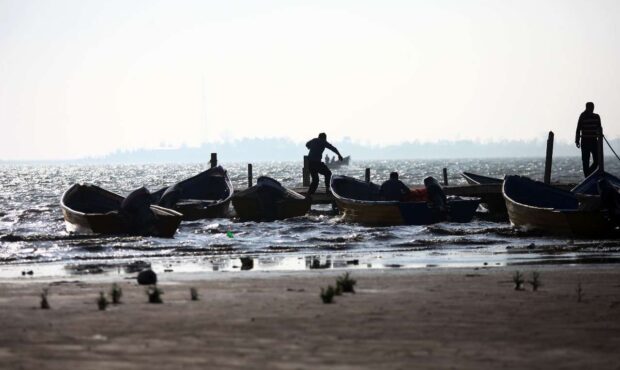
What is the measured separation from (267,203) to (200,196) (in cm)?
376

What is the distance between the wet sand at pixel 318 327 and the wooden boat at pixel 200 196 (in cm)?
1868

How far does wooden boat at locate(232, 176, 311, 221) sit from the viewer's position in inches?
1258

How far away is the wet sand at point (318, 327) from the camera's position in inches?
290

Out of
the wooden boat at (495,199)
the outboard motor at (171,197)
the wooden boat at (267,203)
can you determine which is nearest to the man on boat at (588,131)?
the wooden boat at (495,199)

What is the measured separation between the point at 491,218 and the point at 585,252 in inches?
527

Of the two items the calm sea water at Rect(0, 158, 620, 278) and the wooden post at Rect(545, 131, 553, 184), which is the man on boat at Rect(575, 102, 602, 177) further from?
the wooden post at Rect(545, 131, 553, 184)

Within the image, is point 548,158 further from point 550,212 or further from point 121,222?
point 121,222

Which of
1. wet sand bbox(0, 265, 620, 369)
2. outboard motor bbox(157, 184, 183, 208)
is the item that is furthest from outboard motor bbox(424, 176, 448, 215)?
wet sand bbox(0, 265, 620, 369)

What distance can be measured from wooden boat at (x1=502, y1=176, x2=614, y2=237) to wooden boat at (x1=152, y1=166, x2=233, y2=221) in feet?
30.3

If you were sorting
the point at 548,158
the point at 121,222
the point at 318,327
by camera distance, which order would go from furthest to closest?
the point at 548,158 < the point at 121,222 < the point at 318,327

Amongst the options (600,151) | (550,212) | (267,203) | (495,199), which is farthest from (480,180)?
(550,212)

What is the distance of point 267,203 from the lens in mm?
31938

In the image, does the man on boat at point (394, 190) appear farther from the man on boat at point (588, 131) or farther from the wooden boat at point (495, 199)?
the wooden boat at point (495, 199)

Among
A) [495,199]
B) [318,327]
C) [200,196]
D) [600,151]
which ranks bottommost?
[495,199]
